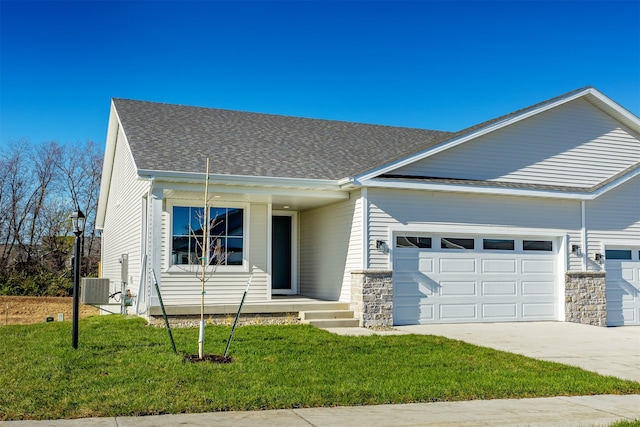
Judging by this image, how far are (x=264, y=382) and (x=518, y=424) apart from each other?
290 cm

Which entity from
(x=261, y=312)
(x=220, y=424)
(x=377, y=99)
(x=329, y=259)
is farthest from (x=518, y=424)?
(x=377, y=99)

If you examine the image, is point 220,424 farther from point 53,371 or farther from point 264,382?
point 53,371

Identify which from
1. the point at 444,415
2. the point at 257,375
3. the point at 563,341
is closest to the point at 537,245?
the point at 563,341

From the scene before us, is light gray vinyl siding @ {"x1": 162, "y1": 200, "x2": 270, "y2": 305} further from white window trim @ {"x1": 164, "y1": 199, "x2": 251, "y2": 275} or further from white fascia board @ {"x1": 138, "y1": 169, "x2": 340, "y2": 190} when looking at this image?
white fascia board @ {"x1": 138, "y1": 169, "x2": 340, "y2": 190}

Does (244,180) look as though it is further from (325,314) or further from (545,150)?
(545,150)

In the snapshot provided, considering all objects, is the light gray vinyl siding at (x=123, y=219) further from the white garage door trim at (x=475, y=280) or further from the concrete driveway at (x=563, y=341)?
the concrete driveway at (x=563, y=341)

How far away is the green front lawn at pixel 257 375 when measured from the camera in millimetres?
6641

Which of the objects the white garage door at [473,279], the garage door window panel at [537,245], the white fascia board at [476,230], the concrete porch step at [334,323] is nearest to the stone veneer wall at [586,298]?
the white garage door at [473,279]

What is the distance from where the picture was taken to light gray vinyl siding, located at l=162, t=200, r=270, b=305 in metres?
13.8

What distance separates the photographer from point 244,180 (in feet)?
43.8

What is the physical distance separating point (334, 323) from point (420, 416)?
690 centimetres

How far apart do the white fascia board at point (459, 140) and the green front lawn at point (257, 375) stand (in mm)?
3716

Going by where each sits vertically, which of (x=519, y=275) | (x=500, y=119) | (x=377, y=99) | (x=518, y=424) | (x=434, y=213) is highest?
(x=377, y=99)

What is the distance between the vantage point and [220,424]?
5938 millimetres
